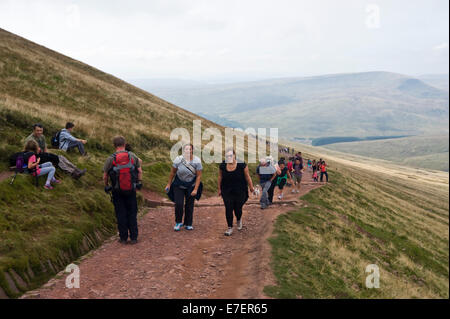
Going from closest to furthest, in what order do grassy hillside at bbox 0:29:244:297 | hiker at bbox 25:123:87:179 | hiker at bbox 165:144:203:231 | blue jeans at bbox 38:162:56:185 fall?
1. grassy hillside at bbox 0:29:244:297
2. hiker at bbox 165:144:203:231
3. blue jeans at bbox 38:162:56:185
4. hiker at bbox 25:123:87:179

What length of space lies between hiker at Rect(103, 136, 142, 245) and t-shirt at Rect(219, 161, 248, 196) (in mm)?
2579

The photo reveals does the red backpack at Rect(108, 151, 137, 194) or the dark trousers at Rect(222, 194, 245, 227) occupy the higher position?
the red backpack at Rect(108, 151, 137, 194)

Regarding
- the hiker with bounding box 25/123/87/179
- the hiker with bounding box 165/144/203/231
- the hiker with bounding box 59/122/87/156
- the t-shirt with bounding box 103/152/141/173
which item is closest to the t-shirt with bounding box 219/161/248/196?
the hiker with bounding box 165/144/203/231

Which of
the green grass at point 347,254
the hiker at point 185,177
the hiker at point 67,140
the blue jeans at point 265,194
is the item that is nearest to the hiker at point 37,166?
the hiker at point 67,140

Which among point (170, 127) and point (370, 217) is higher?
point (170, 127)

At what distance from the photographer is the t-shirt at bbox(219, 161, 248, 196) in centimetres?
1000

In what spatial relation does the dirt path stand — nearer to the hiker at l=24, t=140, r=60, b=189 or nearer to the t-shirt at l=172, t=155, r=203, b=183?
the t-shirt at l=172, t=155, r=203, b=183

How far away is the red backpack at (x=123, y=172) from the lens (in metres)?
8.52

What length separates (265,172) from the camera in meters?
13.6

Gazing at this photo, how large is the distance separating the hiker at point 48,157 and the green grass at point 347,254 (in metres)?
7.23

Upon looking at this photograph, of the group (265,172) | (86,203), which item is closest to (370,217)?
(265,172)

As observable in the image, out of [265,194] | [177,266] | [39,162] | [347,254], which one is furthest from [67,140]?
[347,254]
